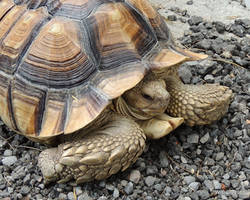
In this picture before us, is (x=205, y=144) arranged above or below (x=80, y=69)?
below

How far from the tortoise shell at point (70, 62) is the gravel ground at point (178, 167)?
372 mm

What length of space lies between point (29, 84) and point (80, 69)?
37cm

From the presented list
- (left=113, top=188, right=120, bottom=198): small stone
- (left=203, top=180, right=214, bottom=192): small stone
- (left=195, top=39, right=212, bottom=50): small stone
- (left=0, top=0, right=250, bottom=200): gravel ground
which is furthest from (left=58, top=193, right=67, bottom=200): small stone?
(left=195, top=39, right=212, bottom=50): small stone

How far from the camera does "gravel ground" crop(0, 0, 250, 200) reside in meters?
2.63

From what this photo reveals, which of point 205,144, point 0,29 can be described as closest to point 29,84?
point 0,29

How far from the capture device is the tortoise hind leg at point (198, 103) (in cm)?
291

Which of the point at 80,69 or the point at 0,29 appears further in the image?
the point at 0,29

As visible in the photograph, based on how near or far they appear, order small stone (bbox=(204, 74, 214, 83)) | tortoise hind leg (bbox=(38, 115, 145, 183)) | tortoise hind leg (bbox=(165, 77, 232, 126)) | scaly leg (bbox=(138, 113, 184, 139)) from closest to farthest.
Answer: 1. tortoise hind leg (bbox=(38, 115, 145, 183))
2. scaly leg (bbox=(138, 113, 184, 139))
3. tortoise hind leg (bbox=(165, 77, 232, 126))
4. small stone (bbox=(204, 74, 214, 83))

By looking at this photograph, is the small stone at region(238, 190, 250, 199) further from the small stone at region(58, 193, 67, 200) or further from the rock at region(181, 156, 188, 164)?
the small stone at region(58, 193, 67, 200)

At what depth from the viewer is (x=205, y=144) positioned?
297 cm

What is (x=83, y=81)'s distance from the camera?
255 cm

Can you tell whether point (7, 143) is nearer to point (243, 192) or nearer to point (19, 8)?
point (19, 8)

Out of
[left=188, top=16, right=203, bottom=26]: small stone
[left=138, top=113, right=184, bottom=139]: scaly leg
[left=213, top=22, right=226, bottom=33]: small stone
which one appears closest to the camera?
[left=138, top=113, right=184, bottom=139]: scaly leg

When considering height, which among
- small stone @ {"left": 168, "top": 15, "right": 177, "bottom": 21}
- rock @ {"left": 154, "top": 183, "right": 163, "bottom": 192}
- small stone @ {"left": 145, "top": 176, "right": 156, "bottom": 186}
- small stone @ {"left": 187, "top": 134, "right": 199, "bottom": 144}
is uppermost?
small stone @ {"left": 168, "top": 15, "right": 177, "bottom": 21}
